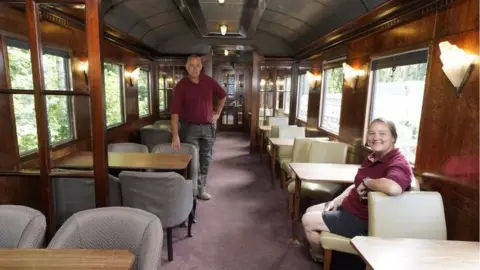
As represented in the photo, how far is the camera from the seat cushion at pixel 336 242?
6.64 ft

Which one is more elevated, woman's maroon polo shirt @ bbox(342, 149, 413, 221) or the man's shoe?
woman's maroon polo shirt @ bbox(342, 149, 413, 221)

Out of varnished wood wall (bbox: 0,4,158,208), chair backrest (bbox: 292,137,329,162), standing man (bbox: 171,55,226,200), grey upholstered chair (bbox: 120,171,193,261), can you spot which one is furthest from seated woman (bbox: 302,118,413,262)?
varnished wood wall (bbox: 0,4,158,208)

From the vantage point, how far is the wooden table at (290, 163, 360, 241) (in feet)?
8.57

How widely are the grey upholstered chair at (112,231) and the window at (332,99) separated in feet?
11.8

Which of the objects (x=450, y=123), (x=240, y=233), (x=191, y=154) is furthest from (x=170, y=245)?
(x=450, y=123)

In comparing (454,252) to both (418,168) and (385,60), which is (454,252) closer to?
(418,168)

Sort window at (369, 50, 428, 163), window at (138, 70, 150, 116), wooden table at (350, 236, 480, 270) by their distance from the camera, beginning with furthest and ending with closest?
window at (138, 70, 150, 116), window at (369, 50, 428, 163), wooden table at (350, 236, 480, 270)

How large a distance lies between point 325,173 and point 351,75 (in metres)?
1.69

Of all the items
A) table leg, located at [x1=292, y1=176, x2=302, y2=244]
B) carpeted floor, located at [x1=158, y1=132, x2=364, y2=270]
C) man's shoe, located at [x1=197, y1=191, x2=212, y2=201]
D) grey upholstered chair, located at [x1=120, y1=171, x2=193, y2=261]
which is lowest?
carpeted floor, located at [x1=158, y1=132, x2=364, y2=270]

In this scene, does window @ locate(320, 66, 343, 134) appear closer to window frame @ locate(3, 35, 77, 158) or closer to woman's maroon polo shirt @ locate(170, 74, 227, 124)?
woman's maroon polo shirt @ locate(170, 74, 227, 124)

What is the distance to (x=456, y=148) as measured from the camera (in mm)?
2045

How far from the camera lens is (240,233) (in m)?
2.99

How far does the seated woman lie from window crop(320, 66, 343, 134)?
2.35 meters

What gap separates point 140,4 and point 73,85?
195 cm
